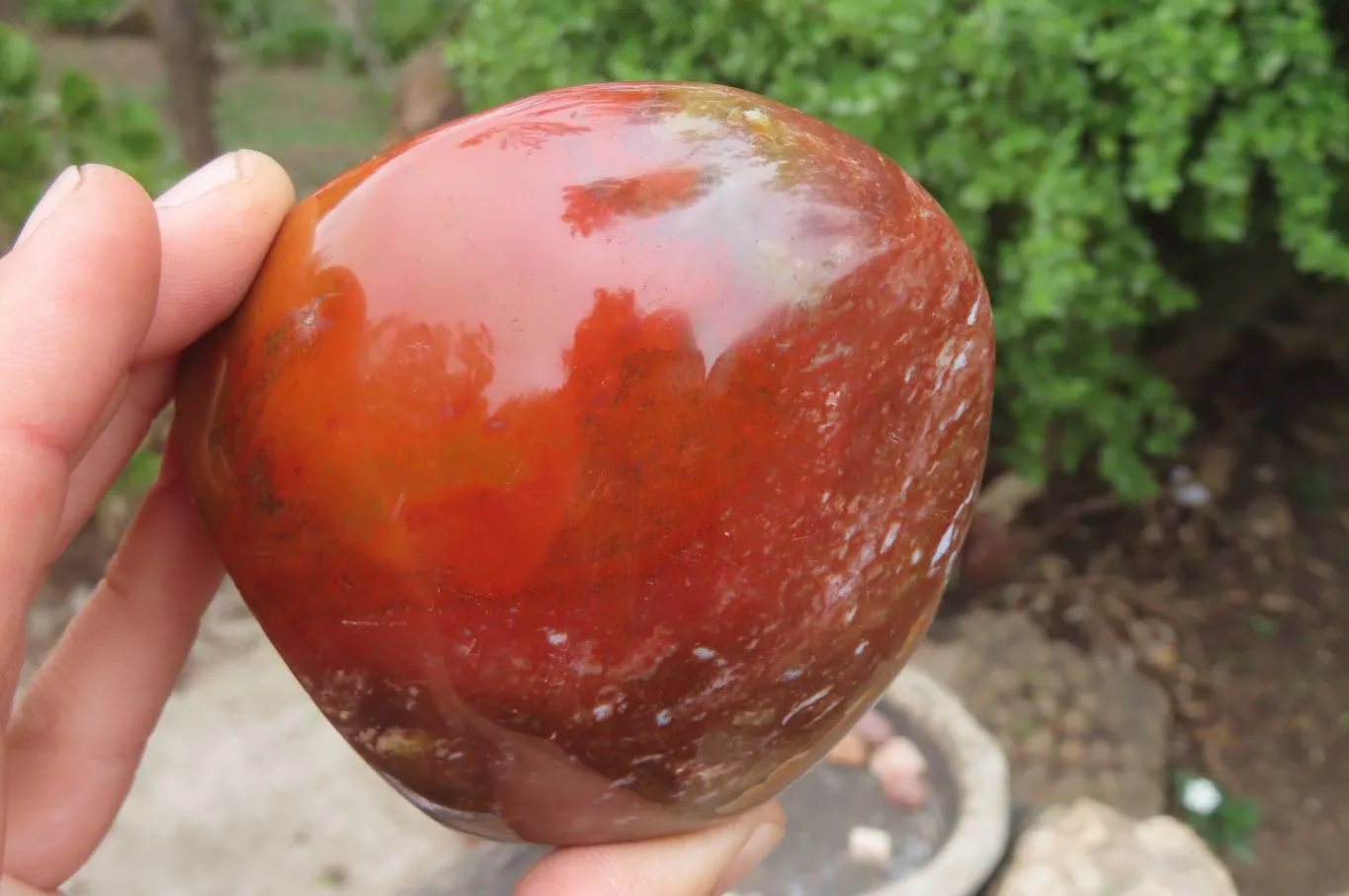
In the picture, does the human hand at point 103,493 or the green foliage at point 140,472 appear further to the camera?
the green foliage at point 140,472

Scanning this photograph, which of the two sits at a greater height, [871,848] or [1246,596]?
[871,848]

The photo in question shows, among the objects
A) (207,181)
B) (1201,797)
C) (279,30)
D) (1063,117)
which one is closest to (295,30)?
(279,30)

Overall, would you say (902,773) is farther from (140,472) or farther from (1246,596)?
(140,472)

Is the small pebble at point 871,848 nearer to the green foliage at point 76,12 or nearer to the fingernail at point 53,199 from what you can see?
the fingernail at point 53,199

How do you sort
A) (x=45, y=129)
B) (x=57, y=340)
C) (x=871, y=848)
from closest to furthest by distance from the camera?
(x=57, y=340), (x=871, y=848), (x=45, y=129)

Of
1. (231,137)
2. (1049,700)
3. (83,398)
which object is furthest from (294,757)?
(231,137)

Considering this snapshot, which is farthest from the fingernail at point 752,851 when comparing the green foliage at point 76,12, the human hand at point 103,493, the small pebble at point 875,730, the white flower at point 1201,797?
the green foliage at point 76,12
